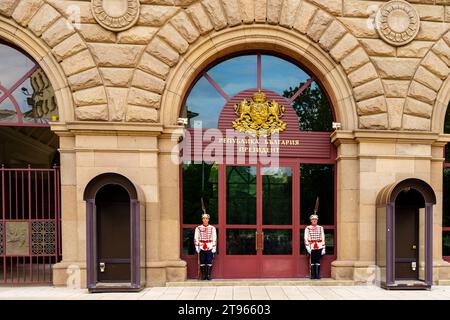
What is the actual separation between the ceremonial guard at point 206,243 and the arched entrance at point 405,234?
3764 mm

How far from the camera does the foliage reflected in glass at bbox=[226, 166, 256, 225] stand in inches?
320

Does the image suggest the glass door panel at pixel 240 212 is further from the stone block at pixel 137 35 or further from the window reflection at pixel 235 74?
the stone block at pixel 137 35

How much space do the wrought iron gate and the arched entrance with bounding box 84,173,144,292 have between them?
1210mm

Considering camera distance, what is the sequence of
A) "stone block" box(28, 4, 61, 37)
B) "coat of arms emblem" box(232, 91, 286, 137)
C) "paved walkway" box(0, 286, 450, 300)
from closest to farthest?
"paved walkway" box(0, 286, 450, 300) < "stone block" box(28, 4, 61, 37) < "coat of arms emblem" box(232, 91, 286, 137)

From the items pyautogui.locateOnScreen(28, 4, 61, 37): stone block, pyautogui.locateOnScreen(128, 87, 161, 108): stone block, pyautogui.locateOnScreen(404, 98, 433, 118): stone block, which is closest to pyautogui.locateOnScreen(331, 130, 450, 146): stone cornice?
pyautogui.locateOnScreen(404, 98, 433, 118): stone block

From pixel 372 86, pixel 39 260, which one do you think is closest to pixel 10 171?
pixel 39 260

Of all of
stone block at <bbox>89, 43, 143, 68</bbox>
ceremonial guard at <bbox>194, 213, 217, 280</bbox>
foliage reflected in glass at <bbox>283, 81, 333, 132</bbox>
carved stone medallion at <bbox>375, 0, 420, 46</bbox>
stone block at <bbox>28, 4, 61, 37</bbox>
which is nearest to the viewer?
stone block at <bbox>28, 4, 61, 37</bbox>

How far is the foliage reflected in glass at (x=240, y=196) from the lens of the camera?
8.12 metres

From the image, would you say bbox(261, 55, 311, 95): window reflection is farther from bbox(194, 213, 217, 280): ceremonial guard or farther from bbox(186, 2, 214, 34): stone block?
bbox(194, 213, 217, 280): ceremonial guard

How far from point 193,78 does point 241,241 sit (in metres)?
4.08

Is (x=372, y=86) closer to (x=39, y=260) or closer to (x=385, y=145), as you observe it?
(x=385, y=145)

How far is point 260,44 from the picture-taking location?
8.02 metres

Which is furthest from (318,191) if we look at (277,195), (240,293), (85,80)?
(85,80)

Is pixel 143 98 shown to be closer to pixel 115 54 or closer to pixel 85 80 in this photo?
pixel 115 54
